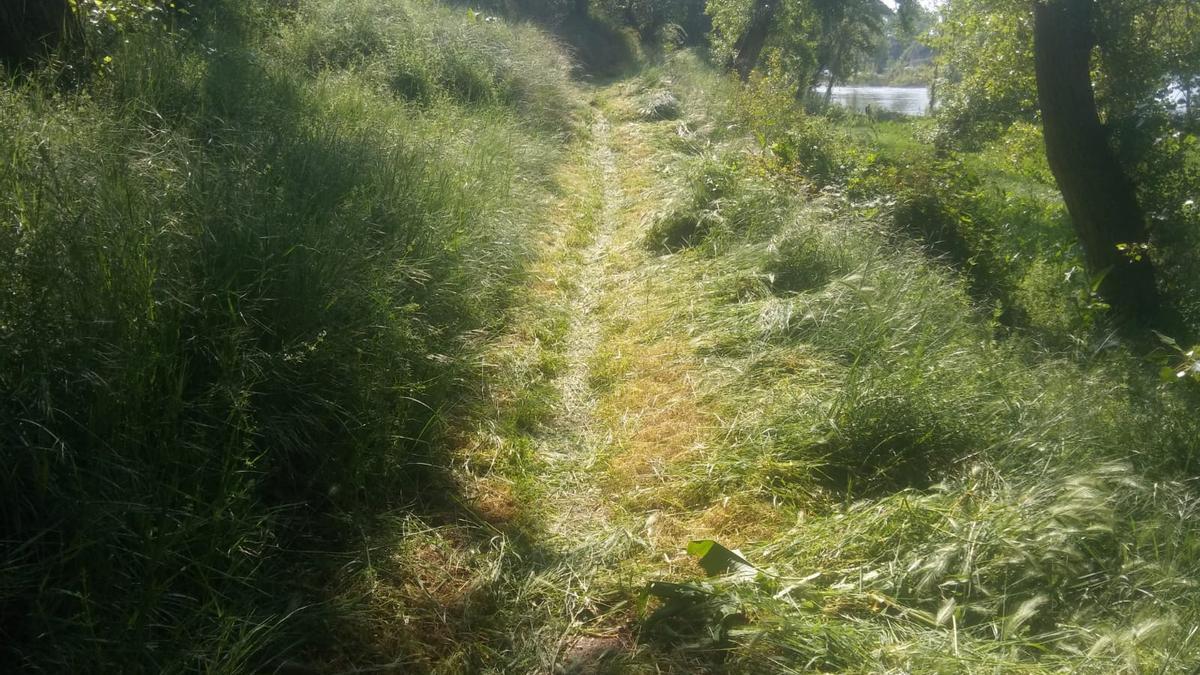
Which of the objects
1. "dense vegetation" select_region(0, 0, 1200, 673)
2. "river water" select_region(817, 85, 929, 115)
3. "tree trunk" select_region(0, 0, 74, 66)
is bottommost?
"dense vegetation" select_region(0, 0, 1200, 673)

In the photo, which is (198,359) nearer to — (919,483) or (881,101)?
(919,483)

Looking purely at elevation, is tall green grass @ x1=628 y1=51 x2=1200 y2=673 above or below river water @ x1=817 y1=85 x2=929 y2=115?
below

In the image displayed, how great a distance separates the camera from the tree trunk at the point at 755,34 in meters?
20.8

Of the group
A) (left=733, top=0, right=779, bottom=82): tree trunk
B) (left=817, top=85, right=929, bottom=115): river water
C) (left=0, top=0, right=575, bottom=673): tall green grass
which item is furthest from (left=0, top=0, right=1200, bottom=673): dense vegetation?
(left=817, top=85, right=929, bottom=115): river water

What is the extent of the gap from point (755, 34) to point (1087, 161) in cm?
1410

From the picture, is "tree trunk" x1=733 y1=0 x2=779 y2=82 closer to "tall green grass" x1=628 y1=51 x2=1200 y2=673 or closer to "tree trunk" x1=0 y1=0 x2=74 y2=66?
"tall green grass" x1=628 y1=51 x2=1200 y2=673

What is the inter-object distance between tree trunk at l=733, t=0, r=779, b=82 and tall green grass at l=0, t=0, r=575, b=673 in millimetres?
16935

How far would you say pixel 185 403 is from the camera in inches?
109

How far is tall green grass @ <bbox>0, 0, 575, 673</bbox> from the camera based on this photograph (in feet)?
7.81

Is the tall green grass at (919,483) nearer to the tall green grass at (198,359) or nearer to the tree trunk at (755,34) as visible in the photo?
the tall green grass at (198,359)

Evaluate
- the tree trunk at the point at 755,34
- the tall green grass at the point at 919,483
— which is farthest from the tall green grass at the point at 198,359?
the tree trunk at the point at 755,34

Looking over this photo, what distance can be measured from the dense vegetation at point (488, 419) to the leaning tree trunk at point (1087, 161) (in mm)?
77

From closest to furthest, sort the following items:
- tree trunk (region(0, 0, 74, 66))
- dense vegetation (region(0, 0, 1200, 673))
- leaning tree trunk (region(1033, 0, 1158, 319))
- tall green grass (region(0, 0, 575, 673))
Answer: tall green grass (region(0, 0, 575, 673)), dense vegetation (region(0, 0, 1200, 673)), tree trunk (region(0, 0, 74, 66)), leaning tree trunk (region(1033, 0, 1158, 319))

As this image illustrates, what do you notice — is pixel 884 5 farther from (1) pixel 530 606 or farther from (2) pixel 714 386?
(1) pixel 530 606
